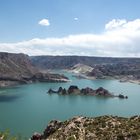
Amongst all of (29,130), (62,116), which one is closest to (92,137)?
(29,130)

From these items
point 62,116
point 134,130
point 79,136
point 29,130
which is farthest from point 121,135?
point 62,116

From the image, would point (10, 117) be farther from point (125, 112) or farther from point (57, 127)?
point (57, 127)

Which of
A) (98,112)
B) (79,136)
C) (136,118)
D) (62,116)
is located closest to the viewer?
(79,136)

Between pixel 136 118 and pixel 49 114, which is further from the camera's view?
pixel 49 114

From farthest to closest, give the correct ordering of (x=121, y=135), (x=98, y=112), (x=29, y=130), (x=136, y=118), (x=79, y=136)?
→ (x=98, y=112) → (x=29, y=130) → (x=136, y=118) → (x=79, y=136) → (x=121, y=135)

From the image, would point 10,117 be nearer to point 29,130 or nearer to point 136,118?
point 29,130

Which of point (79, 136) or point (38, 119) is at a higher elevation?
point (79, 136)
